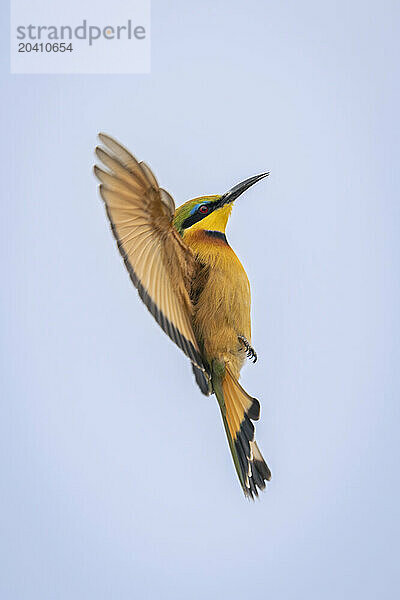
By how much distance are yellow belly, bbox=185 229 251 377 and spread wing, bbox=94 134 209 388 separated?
20 mm

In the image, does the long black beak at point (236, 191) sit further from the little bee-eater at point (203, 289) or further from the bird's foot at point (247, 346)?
the bird's foot at point (247, 346)

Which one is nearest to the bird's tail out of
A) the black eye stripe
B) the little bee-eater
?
the little bee-eater

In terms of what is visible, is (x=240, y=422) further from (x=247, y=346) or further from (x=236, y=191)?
(x=236, y=191)

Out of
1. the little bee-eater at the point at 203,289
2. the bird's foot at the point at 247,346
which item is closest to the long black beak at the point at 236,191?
the little bee-eater at the point at 203,289

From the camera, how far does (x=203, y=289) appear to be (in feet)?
2.62

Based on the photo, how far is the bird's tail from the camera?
31.6 inches

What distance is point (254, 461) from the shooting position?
0.83 m

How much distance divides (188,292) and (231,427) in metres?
0.16

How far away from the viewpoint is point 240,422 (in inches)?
31.9

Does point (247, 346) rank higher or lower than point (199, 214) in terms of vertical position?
lower

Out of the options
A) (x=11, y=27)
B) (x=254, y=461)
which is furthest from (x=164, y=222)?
(x=11, y=27)

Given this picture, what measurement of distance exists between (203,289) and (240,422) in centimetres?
15

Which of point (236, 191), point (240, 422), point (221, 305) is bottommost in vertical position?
point (240, 422)

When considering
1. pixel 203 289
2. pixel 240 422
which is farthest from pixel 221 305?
pixel 240 422
